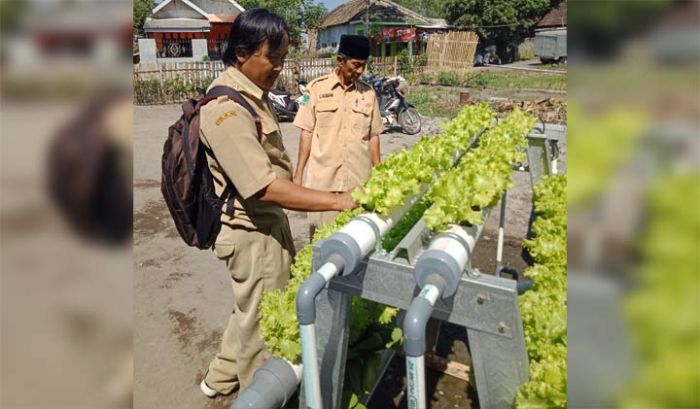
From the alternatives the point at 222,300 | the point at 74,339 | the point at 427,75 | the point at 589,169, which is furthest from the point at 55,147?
the point at 427,75

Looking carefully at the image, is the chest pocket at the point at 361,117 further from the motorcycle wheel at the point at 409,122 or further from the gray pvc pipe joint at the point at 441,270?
the motorcycle wheel at the point at 409,122

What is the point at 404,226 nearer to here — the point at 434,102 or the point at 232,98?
the point at 232,98

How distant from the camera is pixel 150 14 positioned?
117ft

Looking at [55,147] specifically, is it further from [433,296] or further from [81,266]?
[433,296]

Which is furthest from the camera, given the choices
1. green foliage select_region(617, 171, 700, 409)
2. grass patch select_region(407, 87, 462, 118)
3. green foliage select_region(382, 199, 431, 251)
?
grass patch select_region(407, 87, 462, 118)

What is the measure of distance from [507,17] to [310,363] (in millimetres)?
39324

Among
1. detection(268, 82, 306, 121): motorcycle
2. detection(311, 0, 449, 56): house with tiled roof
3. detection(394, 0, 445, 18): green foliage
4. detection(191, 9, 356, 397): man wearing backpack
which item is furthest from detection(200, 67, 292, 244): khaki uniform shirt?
detection(394, 0, 445, 18): green foliage

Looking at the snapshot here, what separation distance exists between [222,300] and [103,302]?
3877 mm

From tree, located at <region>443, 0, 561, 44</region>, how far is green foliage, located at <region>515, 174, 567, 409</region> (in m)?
35.7

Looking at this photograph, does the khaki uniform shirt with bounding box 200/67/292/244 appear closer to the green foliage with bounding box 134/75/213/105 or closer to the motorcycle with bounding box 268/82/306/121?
the motorcycle with bounding box 268/82/306/121

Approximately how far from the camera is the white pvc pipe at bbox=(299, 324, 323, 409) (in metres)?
1.40

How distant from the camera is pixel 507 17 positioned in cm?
3659

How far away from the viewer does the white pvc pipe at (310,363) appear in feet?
4.58

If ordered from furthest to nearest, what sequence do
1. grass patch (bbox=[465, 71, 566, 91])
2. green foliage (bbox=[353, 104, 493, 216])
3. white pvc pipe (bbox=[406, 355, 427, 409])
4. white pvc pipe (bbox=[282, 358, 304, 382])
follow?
grass patch (bbox=[465, 71, 566, 91]) < white pvc pipe (bbox=[282, 358, 304, 382]) < green foliage (bbox=[353, 104, 493, 216]) < white pvc pipe (bbox=[406, 355, 427, 409])
